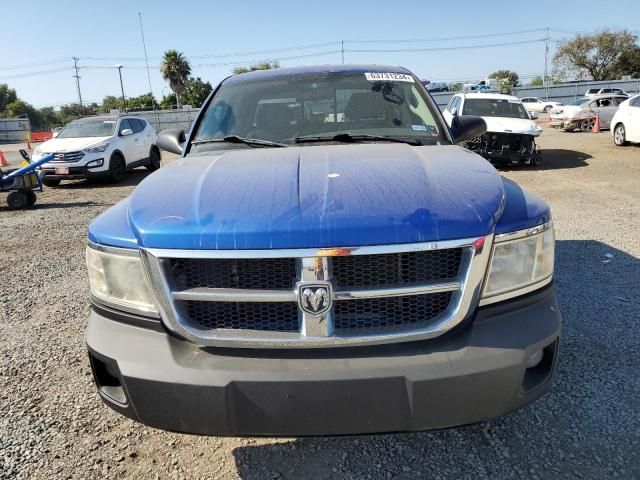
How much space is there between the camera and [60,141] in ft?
38.4

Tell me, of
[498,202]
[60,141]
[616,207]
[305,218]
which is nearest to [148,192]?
[305,218]

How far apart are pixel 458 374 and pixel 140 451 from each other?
161cm

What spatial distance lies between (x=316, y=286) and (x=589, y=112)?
75.6ft

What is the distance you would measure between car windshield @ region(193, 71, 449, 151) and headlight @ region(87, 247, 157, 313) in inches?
50.3

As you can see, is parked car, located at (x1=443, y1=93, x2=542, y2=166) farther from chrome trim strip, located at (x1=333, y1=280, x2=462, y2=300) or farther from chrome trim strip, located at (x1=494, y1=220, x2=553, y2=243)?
chrome trim strip, located at (x1=333, y1=280, x2=462, y2=300)

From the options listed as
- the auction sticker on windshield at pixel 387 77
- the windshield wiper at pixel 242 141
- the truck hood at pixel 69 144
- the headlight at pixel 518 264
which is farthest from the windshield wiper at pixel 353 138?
the truck hood at pixel 69 144

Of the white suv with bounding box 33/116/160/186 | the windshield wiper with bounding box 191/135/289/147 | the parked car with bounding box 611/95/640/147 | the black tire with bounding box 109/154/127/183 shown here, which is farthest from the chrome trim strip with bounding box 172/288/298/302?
the parked car with bounding box 611/95/640/147

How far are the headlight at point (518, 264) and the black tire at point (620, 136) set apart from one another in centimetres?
1520

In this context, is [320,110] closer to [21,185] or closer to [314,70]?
[314,70]

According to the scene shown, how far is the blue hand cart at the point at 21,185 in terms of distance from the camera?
883 cm

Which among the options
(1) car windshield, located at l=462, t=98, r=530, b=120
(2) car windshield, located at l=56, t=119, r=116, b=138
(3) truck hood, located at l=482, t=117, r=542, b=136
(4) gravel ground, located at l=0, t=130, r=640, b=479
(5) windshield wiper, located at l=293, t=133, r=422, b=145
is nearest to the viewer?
(4) gravel ground, located at l=0, t=130, r=640, b=479

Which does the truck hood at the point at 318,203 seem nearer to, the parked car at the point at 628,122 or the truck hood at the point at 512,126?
the truck hood at the point at 512,126

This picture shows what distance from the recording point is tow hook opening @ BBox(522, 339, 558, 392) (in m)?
1.80

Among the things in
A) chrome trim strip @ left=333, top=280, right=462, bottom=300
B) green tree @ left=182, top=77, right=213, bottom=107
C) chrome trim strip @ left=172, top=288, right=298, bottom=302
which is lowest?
chrome trim strip @ left=333, top=280, right=462, bottom=300
